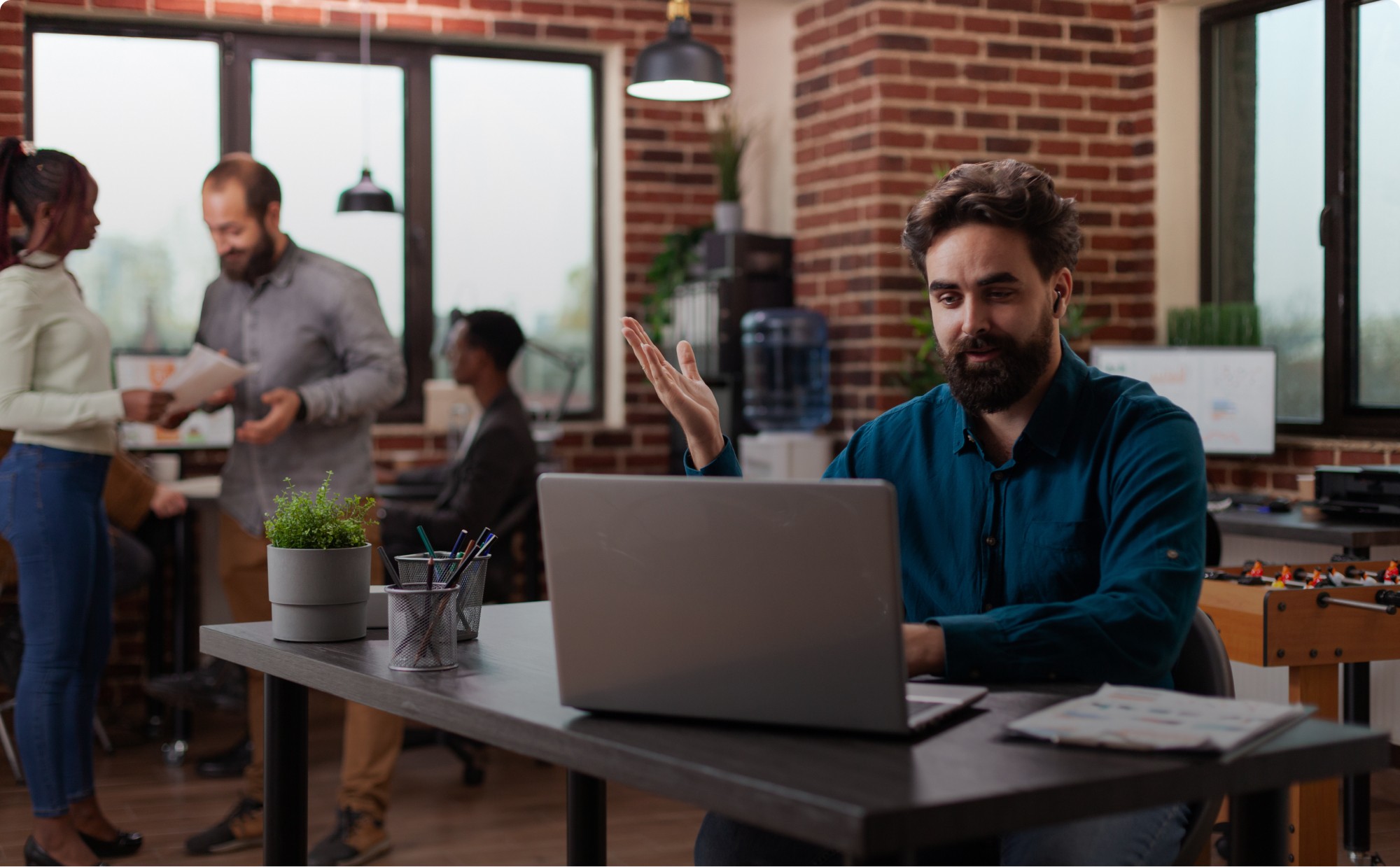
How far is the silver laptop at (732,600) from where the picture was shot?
1165 millimetres

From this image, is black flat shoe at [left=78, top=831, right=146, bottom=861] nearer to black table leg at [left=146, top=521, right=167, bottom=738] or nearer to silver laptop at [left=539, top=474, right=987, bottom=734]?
black table leg at [left=146, top=521, right=167, bottom=738]

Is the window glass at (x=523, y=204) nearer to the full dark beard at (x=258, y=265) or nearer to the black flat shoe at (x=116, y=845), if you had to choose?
the full dark beard at (x=258, y=265)

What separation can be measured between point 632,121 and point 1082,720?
4.68 metres

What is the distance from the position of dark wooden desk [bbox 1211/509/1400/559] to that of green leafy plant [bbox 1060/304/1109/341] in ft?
3.49

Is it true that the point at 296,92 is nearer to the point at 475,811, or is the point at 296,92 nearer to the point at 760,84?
the point at 760,84

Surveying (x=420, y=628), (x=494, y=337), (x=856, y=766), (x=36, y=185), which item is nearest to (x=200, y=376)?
(x=36, y=185)

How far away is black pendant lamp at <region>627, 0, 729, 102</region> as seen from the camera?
413cm

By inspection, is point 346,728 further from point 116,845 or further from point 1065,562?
point 1065,562

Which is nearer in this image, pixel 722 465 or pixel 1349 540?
pixel 722 465

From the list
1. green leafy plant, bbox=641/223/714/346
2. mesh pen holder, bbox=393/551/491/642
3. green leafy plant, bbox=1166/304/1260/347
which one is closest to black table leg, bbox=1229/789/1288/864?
mesh pen holder, bbox=393/551/491/642

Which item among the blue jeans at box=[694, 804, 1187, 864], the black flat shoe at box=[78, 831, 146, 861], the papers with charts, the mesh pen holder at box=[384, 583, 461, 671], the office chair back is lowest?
the black flat shoe at box=[78, 831, 146, 861]

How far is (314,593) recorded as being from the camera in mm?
1710

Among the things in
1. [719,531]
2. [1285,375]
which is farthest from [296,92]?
[719,531]

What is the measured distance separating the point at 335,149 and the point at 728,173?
4.77 feet
